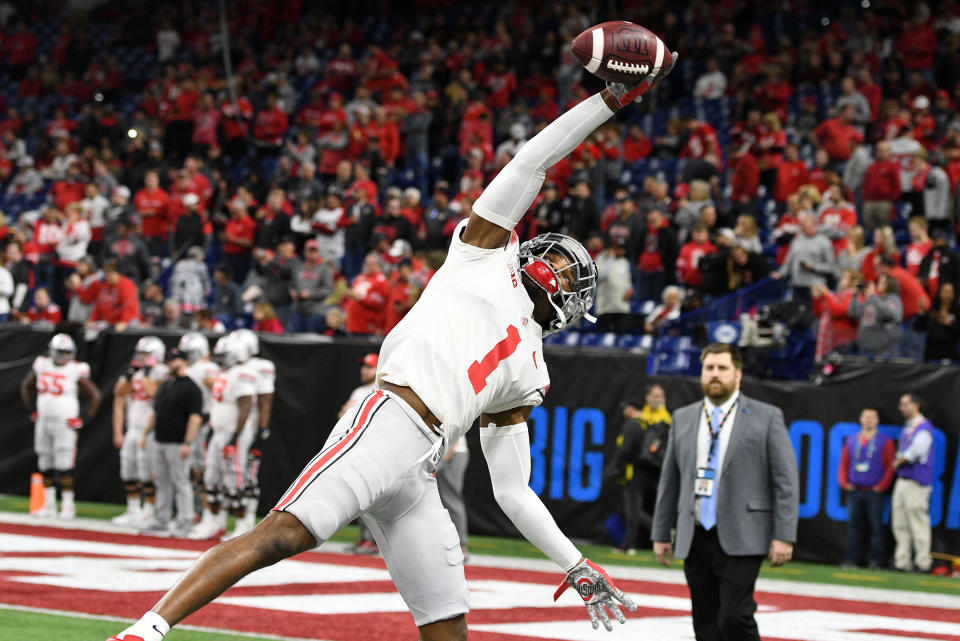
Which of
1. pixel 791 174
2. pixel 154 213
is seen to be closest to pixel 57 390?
pixel 154 213

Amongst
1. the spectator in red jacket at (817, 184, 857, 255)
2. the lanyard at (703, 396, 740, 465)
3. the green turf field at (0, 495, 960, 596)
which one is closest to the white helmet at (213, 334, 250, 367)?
the green turf field at (0, 495, 960, 596)

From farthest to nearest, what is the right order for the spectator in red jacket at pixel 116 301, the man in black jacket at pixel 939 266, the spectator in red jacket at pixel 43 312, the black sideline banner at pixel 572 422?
1. the spectator in red jacket at pixel 43 312
2. the spectator in red jacket at pixel 116 301
3. the man in black jacket at pixel 939 266
4. the black sideline banner at pixel 572 422

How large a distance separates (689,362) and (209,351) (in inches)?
233

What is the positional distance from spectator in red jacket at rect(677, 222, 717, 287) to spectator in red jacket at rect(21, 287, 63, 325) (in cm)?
879

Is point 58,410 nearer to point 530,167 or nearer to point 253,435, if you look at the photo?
point 253,435

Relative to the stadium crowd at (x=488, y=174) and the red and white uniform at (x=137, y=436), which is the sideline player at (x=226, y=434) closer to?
the red and white uniform at (x=137, y=436)

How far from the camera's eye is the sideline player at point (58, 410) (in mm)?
16578

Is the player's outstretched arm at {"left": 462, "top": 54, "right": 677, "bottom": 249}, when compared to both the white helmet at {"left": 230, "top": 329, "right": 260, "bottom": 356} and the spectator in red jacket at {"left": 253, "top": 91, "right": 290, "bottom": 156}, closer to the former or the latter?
the white helmet at {"left": 230, "top": 329, "right": 260, "bottom": 356}

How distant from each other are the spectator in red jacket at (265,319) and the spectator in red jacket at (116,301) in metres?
1.80

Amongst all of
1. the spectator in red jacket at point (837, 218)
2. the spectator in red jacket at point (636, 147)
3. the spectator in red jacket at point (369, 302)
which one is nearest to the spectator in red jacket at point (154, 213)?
the spectator in red jacket at point (369, 302)

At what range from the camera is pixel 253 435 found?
47.8ft

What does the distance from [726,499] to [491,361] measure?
2.71 m

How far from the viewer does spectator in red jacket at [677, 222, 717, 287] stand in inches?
663

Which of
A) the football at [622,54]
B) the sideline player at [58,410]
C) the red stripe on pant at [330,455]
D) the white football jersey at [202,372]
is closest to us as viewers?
the red stripe on pant at [330,455]
